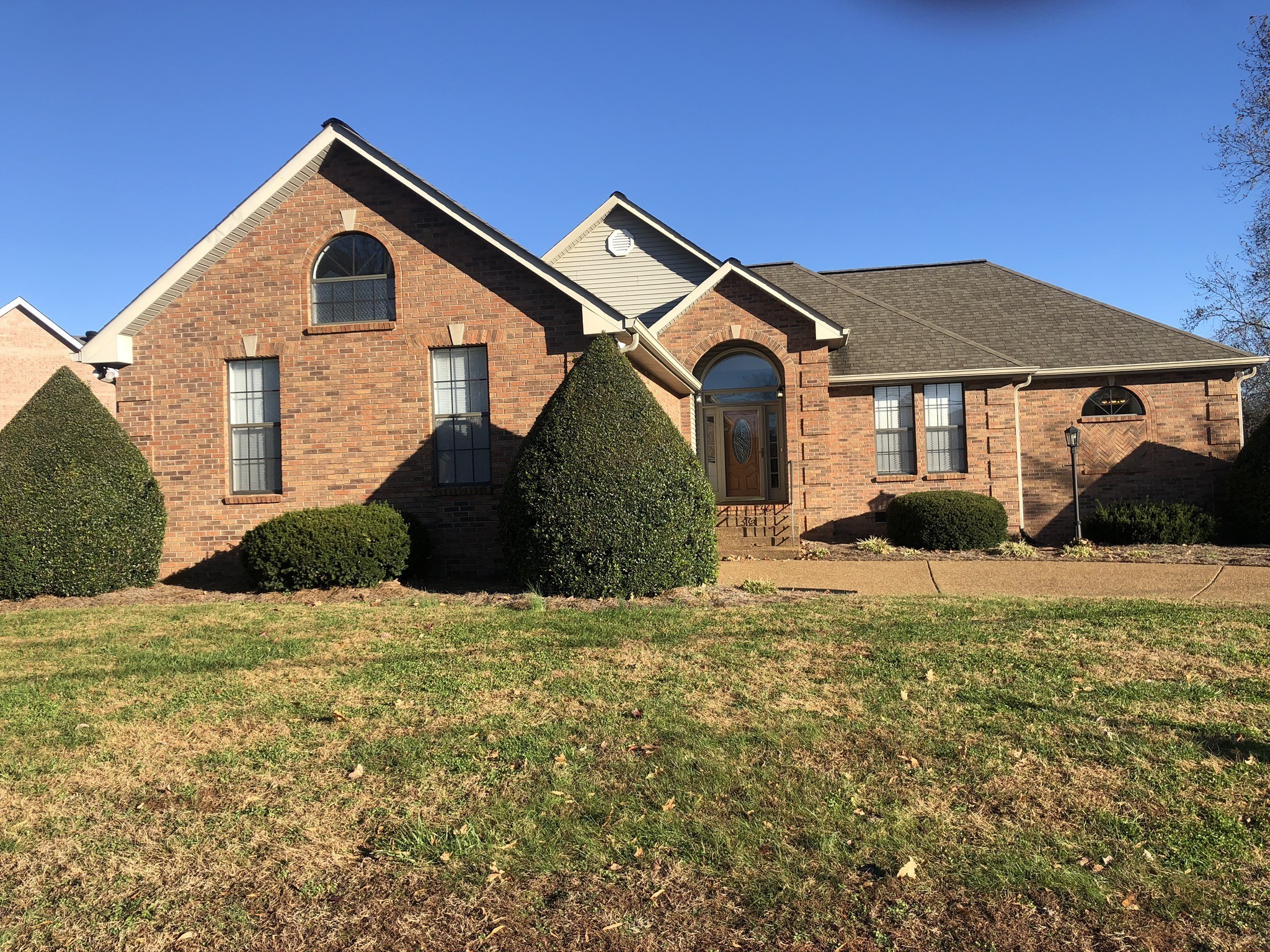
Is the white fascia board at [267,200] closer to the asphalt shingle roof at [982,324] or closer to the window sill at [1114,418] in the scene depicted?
the asphalt shingle roof at [982,324]

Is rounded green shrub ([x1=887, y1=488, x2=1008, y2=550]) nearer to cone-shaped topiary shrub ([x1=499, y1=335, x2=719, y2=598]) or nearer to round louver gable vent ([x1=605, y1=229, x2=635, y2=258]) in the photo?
cone-shaped topiary shrub ([x1=499, y1=335, x2=719, y2=598])

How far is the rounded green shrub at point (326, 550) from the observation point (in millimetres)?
11516

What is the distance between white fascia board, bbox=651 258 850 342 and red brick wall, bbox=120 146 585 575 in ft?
15.8

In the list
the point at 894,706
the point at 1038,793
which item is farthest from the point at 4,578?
the point at 1038,793

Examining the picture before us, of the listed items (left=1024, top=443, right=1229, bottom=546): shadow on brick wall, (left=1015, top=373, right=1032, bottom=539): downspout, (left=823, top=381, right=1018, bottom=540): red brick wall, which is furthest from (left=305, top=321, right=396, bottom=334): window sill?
(left=1024, top=443, right=1229, bottom=546): shadow on brick wall

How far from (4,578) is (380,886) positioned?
10317 mm

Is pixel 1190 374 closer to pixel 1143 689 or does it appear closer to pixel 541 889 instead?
pixel 1143 689

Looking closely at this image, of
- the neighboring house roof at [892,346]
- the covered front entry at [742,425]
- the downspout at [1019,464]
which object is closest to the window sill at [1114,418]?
the downspout at [1019,464]

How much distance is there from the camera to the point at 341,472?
42.9ft

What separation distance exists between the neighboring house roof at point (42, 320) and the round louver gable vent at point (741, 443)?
24.7 meters

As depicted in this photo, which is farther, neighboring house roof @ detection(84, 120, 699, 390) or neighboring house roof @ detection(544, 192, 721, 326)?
neighboring house roof @ detection(544, 192, 721, 326)

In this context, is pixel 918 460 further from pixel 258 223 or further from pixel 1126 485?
pixel 258 223

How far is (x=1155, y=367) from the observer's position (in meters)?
17.7

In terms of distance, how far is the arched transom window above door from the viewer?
18.8m
